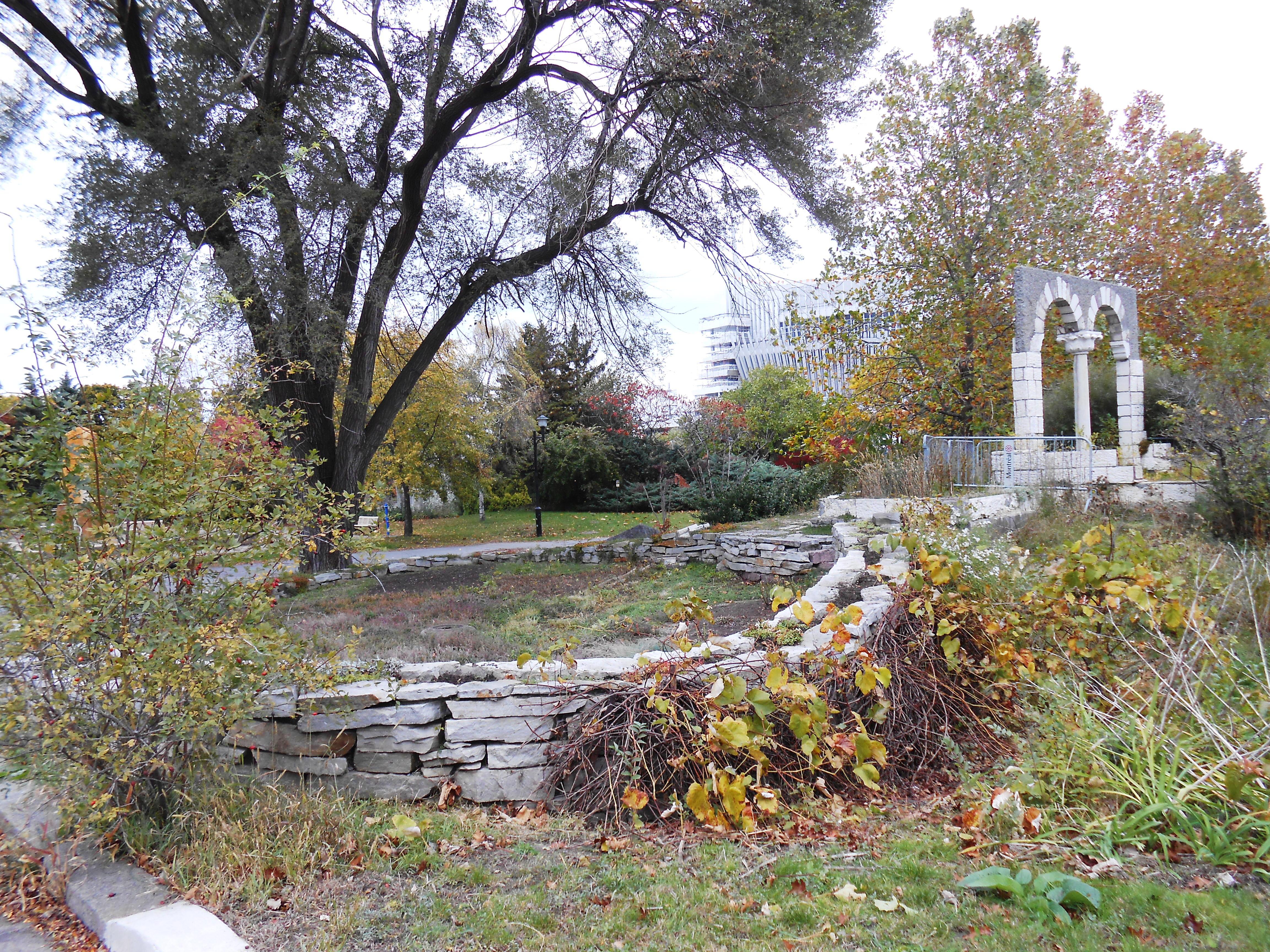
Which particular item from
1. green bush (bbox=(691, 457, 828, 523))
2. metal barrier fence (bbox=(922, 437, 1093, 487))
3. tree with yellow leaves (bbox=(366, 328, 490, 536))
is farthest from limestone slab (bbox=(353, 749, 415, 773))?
tree with yellow leaves (bbox=(366, 328, 490, 536))

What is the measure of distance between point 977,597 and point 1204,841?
1590mm

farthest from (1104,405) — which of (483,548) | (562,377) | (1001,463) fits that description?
(562,377)

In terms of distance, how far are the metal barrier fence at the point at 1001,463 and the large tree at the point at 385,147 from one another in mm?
3279

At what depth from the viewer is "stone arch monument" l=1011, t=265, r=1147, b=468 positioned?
1027 centimetres

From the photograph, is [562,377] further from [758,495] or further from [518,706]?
[518,706]

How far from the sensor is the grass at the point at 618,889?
1.96 meters

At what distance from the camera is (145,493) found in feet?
8.42

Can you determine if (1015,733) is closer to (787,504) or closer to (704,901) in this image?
(704,901)

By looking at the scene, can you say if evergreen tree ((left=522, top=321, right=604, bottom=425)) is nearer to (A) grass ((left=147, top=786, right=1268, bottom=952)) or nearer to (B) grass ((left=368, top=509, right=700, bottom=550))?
(B) grass ((left=368, top=509, right=700, bottom=550))

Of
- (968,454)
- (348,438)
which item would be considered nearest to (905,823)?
(968,454)

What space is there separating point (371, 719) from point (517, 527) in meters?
14.9

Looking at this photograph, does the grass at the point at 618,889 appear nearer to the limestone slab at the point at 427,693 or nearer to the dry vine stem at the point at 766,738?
the dry vine stem at the point at 766,738

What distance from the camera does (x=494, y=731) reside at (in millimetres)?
3162

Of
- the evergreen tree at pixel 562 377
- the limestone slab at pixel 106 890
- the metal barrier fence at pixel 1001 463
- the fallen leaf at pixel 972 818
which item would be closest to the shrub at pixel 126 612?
the limestone slab at pixel 106 890
